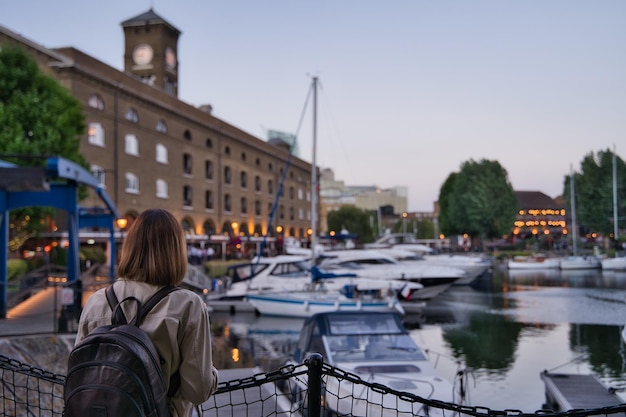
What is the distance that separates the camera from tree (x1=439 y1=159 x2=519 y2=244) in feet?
262

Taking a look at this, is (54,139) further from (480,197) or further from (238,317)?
(480,197)

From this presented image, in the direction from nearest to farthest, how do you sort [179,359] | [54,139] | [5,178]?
[179,359] → [5,178] → [54,139]

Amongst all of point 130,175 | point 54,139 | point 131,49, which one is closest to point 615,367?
point 54,139

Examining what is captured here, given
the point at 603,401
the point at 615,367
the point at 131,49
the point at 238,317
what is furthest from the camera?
the point at 131,49

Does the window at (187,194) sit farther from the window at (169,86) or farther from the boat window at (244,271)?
the boat window at (244,271)

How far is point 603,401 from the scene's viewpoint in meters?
10.8

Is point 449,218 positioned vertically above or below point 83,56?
below

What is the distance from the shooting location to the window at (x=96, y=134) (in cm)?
3959

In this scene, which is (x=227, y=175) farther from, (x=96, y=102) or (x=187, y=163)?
(x=96, y=102)

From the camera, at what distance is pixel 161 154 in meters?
48.4

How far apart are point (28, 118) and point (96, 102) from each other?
12.4 m

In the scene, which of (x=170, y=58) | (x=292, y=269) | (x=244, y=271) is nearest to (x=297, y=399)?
(x=292, y=269)

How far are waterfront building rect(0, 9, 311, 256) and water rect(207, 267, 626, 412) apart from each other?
1652 cm

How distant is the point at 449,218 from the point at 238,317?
6223 cm
